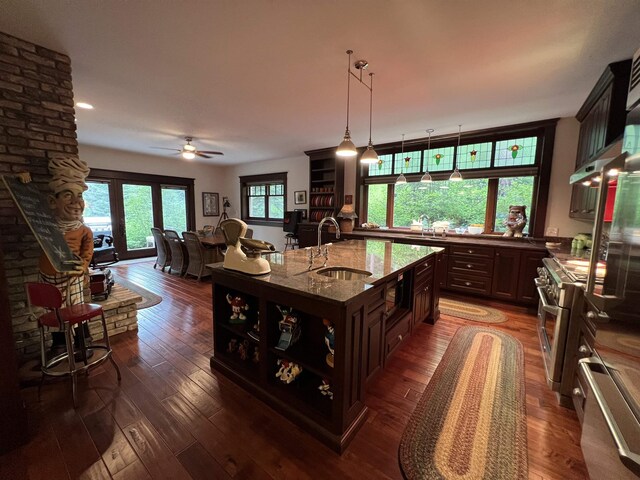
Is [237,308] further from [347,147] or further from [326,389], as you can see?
[347,147]

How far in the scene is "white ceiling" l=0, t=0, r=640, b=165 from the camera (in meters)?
1.74

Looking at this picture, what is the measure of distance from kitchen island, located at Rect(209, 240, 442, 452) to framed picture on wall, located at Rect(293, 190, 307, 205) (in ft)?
14.3

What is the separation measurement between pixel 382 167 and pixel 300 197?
7.46 ft

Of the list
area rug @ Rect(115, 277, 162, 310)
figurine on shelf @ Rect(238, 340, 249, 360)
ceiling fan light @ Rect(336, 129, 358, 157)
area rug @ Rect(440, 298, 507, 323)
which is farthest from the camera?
area rug @ Rect(115, 277, 162, 310)

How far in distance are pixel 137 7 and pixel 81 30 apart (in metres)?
0.65

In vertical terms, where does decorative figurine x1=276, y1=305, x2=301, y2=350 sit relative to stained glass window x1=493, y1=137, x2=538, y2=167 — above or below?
below

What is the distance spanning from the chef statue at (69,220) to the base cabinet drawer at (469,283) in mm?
4610

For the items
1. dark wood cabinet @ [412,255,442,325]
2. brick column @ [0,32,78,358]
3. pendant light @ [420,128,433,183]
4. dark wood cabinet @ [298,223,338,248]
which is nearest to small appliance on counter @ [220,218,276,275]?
dark wood cabinet @ [412,255,442,325]

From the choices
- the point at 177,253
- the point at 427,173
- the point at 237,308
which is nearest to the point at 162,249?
the point at 177,253

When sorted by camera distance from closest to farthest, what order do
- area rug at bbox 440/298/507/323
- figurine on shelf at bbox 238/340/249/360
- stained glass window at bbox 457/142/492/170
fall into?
figurine on shelf at bbox 238/340/249/360 → area rug at bbox 440/298/507/323 → stained glass window at bbox 457/142/492/170

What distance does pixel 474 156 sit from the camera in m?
4.56

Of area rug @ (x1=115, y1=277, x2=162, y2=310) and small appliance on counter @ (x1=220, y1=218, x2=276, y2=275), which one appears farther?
area rug @ (x1=115, y1=277, x2=162, y2=310)

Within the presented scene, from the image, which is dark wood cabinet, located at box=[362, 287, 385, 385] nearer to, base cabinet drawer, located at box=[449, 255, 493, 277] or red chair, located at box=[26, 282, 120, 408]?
red chair, located at box=[26, 282, 120, 408]

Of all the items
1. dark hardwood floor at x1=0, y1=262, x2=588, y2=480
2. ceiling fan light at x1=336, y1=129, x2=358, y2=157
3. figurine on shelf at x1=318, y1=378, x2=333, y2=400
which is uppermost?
ceiling fan light at x1=336, y1=129, x2=358, y2=157
